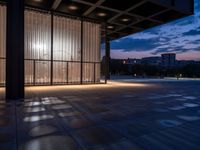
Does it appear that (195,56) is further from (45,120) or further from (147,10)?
(45,120)

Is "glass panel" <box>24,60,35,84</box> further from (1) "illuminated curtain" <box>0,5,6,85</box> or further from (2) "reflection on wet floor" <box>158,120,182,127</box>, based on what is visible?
(2) "reflection on wet floor" <box>158,120,182,127</box>

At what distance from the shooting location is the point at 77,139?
2934 millimetres

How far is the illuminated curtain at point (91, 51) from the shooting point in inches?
612

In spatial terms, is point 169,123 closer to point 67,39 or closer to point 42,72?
point 42,72

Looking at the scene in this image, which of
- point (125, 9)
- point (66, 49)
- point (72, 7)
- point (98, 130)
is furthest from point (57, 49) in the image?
point (98, 130)

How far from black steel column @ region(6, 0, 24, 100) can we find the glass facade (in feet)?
21.2

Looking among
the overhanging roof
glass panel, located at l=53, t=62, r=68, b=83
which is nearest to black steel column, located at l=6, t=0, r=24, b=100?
the overhanging roof

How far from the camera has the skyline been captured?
7375 cm

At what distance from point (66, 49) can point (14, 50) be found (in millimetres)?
8328

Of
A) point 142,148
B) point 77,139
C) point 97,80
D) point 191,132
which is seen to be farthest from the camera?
point 97,80

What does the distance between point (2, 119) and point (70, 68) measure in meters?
11.0

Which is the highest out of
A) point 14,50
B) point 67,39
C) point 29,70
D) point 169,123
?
point 67,39

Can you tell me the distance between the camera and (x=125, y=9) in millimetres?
13797

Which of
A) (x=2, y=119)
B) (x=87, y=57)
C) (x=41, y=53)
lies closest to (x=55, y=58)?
(x=41, y=53)
